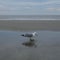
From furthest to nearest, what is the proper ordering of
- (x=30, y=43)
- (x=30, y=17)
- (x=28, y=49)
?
(x=30, y=17)
(x=30, y=43)
(x=28, y=49)

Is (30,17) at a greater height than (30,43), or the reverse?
(30,17)

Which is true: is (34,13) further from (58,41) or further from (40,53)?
(40,53)

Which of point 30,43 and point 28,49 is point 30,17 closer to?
point 30,43

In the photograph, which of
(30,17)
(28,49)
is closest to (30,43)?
(28,49)

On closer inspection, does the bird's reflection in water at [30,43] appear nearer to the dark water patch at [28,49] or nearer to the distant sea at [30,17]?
the dark water patch at [28,49]

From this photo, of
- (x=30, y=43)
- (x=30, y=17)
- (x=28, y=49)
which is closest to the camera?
(x=28, y=49)

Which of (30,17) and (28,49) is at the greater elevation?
(30,17)

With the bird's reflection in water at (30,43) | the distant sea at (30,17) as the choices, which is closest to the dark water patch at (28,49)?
the bird's reflection in water at (30,43)

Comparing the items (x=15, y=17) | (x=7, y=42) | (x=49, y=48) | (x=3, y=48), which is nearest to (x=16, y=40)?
(x=7, y=42)

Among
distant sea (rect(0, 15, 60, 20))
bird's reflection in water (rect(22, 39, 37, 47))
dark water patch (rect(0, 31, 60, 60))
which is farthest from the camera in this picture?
distant sea (rect(0, 15, 60, 20))

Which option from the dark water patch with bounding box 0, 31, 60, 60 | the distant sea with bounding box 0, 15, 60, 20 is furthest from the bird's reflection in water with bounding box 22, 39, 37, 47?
the distant sea with bounding box 0, 15, 60, 20

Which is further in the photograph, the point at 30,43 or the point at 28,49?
the point at 30,43

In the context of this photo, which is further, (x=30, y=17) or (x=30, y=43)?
(x=30, y=17)

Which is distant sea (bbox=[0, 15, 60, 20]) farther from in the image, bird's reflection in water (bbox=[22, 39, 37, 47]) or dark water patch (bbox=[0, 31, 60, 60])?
bird's reflection in water (bbox=[22, 39, 37, 47])
